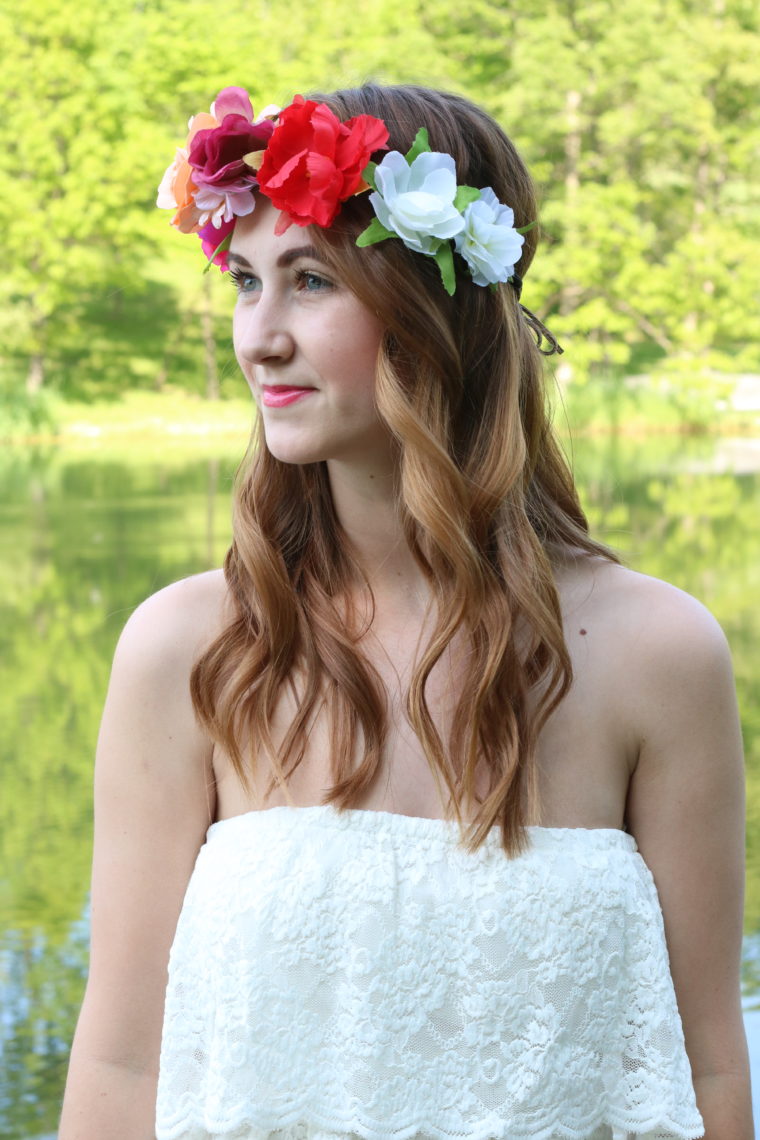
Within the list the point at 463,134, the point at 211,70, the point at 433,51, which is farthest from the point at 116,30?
the point at 463,134

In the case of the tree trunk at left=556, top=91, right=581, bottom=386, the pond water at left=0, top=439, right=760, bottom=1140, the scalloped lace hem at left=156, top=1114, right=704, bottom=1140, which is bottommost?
the pond water at left=0, top=439, right=760, bottom=1140

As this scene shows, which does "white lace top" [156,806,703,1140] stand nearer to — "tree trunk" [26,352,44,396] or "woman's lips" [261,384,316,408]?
"woman's lips" [261,384,316,408]

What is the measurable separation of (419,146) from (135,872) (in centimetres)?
59

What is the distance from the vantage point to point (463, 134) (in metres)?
1.16

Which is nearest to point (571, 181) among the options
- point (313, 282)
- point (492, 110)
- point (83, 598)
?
point (492, 110)

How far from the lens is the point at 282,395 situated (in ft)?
3.69

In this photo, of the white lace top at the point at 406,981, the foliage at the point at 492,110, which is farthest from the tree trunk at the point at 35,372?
the white lace top at the point at 406,981

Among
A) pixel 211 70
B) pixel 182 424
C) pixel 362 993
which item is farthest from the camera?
pixel 211 70

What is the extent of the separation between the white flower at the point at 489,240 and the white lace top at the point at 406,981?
42 centimetres

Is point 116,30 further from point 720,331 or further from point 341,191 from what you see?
point 341,191

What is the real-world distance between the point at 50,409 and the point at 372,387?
12.5 meters

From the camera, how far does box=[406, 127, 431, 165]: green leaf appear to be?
1131 mm

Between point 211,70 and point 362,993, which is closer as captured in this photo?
point 362,993

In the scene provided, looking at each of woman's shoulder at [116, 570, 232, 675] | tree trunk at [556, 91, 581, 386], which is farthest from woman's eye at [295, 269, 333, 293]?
tree trunk at [556, 91, 581, 386]
